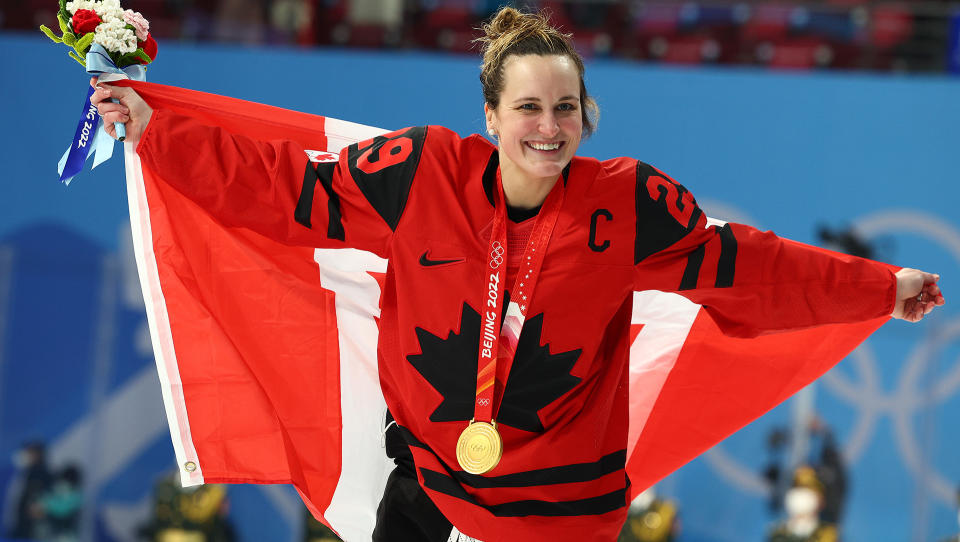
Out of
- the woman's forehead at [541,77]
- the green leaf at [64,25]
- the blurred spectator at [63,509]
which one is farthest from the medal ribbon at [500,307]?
the blurred spectator at [63,509]

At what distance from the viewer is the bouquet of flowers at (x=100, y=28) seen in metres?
2.02

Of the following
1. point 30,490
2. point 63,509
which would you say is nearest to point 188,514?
point 63,509

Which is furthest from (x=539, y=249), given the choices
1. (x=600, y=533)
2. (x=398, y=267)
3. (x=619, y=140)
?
(x=619, y=140)

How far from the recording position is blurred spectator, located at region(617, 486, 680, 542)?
5180mm

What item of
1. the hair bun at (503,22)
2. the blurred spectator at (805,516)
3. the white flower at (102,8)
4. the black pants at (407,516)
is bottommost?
the blurred spectator at (805,516)

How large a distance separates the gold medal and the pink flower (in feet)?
3.37

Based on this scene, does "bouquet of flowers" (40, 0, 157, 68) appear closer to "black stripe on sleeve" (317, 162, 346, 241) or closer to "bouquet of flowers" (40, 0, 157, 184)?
"bouquet of flowers" (40, 0, 157, 184)

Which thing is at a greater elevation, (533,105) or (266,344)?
(533,105)

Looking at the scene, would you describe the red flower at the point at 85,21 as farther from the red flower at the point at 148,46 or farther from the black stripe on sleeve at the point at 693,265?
the black stripe on sleeve at the point at 693,265

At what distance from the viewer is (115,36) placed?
2.04m

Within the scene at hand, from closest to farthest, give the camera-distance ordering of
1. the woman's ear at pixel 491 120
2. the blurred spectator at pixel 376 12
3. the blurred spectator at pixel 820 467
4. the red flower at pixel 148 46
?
the woman's ear at pixel 491 120 < the red flower at pixel 148 46 < the blurred spectator at pixel 820 467 < the blurred spectator at pixel 376 12

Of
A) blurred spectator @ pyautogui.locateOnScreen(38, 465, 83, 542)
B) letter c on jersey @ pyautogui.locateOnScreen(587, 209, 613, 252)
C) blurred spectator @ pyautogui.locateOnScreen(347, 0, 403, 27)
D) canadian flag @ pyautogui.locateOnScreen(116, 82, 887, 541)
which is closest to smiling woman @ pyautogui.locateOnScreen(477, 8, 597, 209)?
letter c on jersey @ pyautogui.locateOnScreen(587, 209, 613, 252)

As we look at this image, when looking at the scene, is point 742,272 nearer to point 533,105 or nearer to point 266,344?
point 533,105

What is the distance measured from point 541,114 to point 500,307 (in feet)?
1.15
